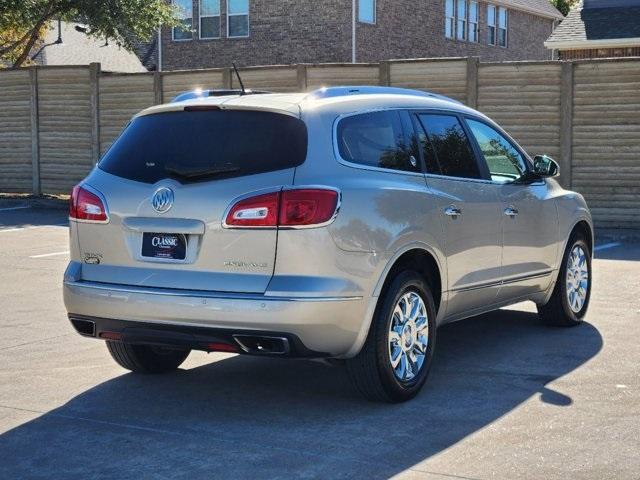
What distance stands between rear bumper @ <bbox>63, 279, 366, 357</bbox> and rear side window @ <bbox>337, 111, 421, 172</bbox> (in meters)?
0.91

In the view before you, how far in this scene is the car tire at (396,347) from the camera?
635 centimetres

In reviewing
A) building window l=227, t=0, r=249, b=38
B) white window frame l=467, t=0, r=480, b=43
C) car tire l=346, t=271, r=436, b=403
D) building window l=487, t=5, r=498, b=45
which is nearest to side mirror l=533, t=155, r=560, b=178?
car tire l=346, t=271, r=436, b=403

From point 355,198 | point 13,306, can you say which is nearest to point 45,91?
point 13,306

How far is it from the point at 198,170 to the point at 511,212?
8.74 feet

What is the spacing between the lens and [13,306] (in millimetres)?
10148

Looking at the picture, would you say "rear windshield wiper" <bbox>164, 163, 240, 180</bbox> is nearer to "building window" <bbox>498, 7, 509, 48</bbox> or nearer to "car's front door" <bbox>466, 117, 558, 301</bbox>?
"car's front door" <bbox>466, 117, 558, 301</bbox>

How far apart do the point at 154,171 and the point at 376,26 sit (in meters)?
28.2

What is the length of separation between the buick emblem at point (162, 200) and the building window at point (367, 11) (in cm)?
2739

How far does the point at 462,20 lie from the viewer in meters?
38.7

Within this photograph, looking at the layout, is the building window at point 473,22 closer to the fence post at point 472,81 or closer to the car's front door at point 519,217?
the fence post at point 472,81

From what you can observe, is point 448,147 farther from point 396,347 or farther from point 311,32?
point 311,32

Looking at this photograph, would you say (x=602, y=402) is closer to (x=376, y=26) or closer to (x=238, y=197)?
(x=238, y=197)

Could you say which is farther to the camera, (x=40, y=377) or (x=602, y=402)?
(x=40, y=377)

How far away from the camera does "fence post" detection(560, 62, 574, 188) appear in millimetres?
17203
